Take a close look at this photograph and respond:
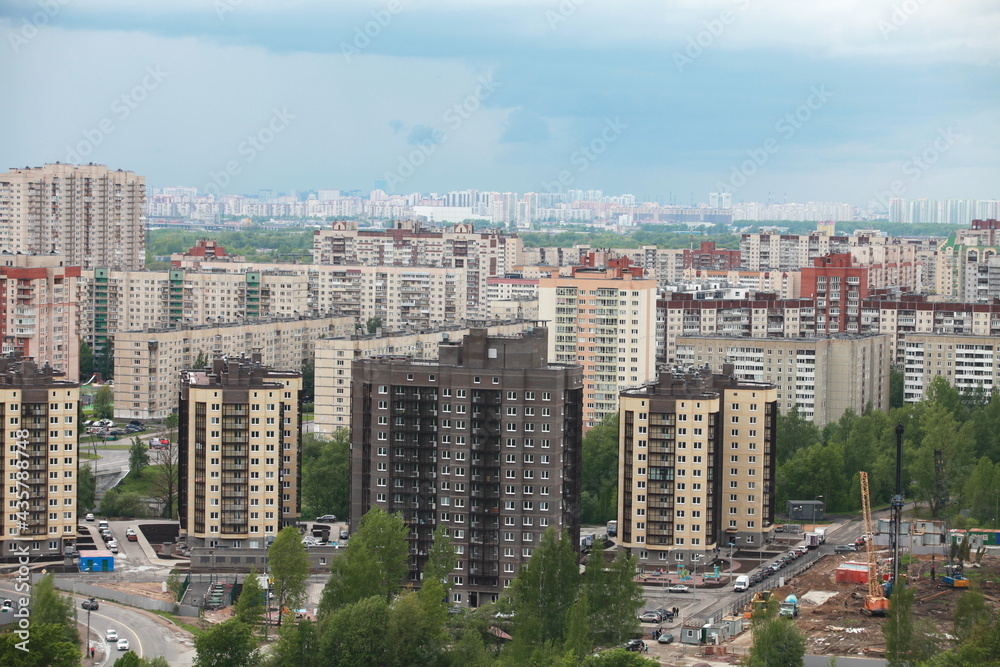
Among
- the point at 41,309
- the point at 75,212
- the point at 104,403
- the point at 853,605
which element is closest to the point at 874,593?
the point at 853,605

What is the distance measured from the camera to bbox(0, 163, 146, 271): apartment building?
73.8 meters

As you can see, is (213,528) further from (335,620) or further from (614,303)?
(614,303)

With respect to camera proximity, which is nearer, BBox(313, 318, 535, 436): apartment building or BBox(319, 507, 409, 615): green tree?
BBox(319, 507, 409, 615): green tree

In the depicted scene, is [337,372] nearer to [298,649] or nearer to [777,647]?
[298,649]

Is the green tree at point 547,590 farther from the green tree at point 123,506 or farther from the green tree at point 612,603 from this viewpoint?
the green tree at point 123,506

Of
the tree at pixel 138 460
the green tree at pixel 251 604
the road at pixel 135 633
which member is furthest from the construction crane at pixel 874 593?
the tree at pixel 138 460

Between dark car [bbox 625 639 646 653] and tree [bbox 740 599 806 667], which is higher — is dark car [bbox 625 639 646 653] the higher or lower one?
the lower one

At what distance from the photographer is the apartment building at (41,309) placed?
5047 cm

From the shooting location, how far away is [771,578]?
105 ft

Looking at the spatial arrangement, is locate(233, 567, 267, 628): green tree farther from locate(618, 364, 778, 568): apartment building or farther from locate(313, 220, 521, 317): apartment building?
locate(313, 220, 521, 317): apartment building

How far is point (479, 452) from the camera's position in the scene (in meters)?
29.6

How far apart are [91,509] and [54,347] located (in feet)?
50.7

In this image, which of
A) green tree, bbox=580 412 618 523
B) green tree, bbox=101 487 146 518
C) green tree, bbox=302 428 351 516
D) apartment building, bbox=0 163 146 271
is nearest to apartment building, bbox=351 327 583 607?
green tree, bbox=580 412 618 523

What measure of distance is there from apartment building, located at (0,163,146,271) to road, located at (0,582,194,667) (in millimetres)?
45604
